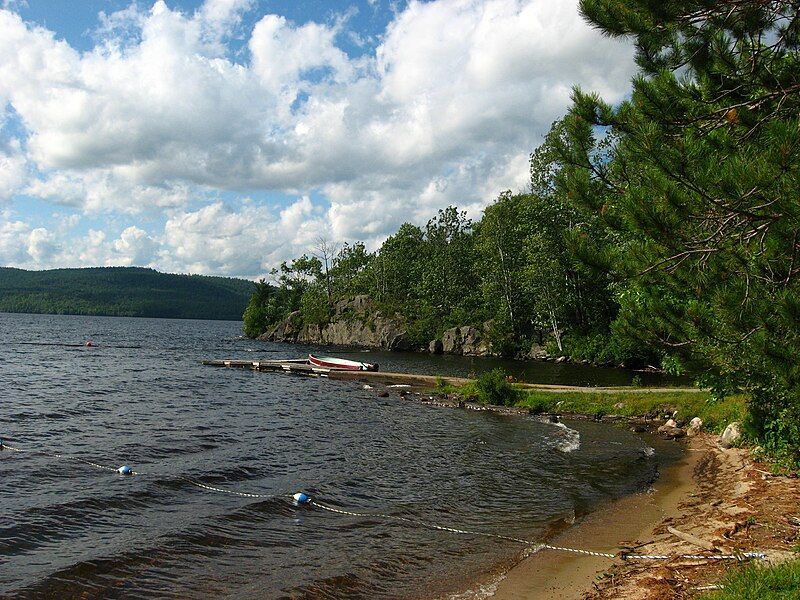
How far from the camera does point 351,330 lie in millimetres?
92938

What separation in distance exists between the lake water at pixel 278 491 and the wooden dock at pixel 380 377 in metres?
5.25

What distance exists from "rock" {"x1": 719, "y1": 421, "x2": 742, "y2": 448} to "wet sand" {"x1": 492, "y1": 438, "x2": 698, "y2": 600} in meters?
2.54

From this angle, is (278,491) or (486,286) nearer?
(278,491)

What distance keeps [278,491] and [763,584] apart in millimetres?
11989

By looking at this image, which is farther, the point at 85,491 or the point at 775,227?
the point at 85,491

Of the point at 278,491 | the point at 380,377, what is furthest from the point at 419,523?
the point at 380,377

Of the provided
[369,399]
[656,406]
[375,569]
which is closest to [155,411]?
[369,399]

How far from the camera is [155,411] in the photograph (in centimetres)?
2783

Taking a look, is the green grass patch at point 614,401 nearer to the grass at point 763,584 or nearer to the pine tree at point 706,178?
the pine tree at point 706,178

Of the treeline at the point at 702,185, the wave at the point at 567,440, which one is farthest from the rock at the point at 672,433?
the treeline at the point at 702,185

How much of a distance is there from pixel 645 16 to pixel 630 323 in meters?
4.57

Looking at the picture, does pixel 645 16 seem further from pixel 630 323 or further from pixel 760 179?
pixel 630 323

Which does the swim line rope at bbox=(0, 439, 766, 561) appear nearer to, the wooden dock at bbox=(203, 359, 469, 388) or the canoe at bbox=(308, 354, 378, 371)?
the wooden dock at bbox=(203, 359, 469, 388)

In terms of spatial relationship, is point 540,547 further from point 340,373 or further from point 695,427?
point 340,373
